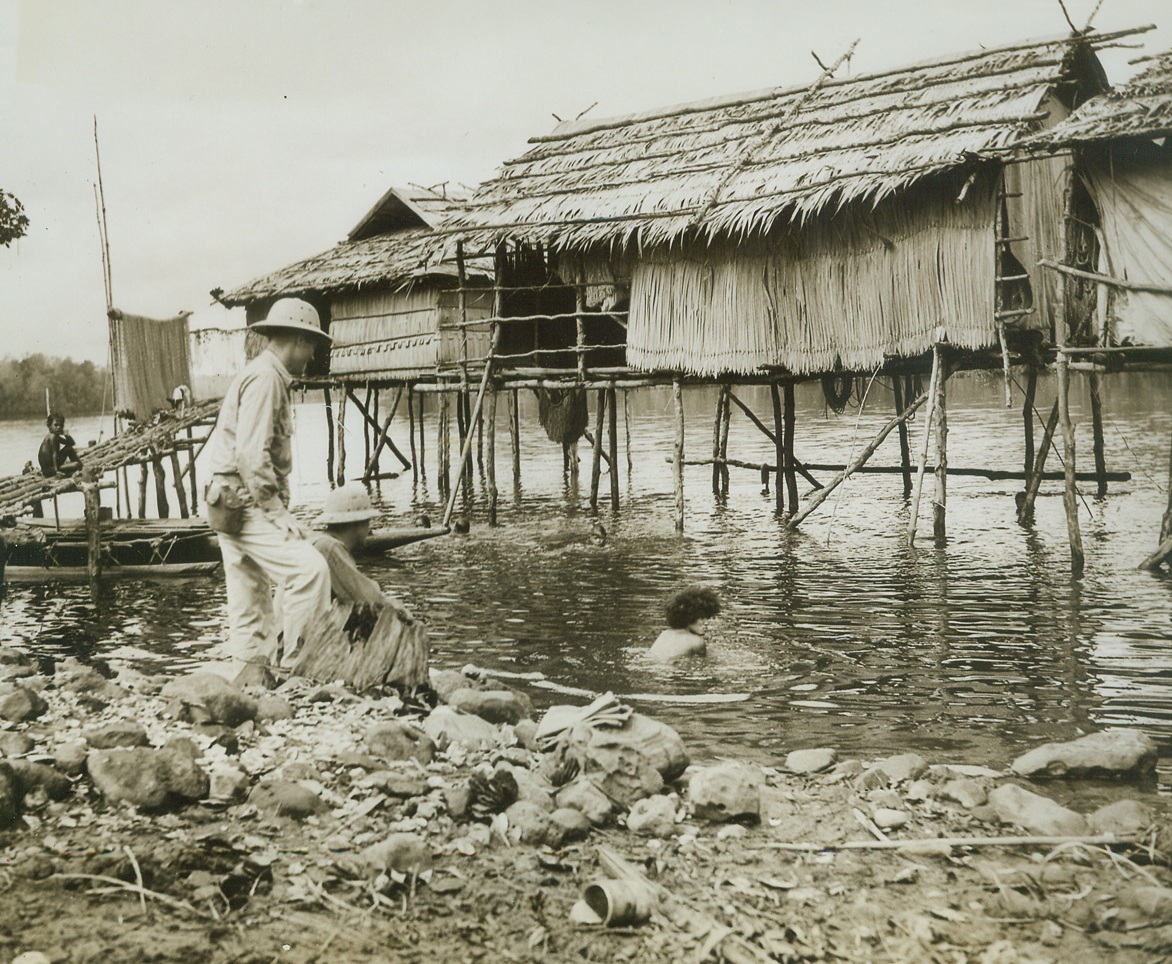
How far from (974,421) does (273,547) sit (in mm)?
21029

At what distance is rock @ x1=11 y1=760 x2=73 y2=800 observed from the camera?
11.6ft

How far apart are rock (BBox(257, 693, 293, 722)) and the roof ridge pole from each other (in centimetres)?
731

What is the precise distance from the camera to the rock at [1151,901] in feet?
9.65

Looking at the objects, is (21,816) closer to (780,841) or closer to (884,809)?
(780,841)

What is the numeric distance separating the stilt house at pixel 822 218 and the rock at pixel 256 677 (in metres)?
6.79

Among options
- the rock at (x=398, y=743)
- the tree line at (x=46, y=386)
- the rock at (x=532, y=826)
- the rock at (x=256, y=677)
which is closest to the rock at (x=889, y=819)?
the rock at (x=532, y=826)

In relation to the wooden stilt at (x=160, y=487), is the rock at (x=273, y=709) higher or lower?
lower

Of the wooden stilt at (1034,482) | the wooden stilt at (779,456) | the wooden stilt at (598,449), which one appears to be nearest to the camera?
the wooden stilt at (1034,482)

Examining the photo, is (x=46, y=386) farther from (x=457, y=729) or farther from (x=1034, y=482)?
(x=1034, y=482)

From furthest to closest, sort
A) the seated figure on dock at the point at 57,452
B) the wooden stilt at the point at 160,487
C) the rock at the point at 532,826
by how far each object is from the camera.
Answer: the wooden stilt at the point at 160,487 < the seated figure on dock at the point at 57,452 < the rock at the point at 532,826

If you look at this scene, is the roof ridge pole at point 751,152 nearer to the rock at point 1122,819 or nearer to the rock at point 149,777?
the rock at point 1122,819

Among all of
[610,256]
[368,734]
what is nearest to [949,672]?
[368,734]

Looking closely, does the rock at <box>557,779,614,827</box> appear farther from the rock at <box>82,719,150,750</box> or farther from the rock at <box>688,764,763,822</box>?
the rock at <box>82,719,150,750</box>

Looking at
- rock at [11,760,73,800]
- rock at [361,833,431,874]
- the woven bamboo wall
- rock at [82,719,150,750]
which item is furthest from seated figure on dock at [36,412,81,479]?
the woven bamboo wall
